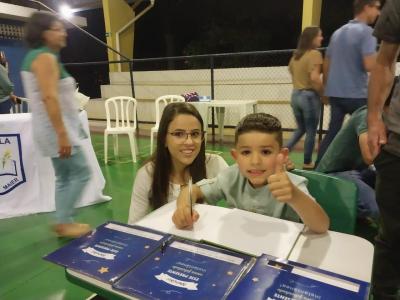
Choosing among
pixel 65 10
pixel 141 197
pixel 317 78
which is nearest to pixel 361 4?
pixel 317 78

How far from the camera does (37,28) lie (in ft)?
5.82

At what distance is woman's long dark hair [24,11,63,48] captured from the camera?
5.82ft

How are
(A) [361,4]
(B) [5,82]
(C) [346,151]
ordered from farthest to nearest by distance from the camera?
(B) [5,82], (A) [361,4], (C) [346,151]

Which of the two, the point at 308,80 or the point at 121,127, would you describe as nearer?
the point at 308,80

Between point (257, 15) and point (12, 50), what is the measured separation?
18.1ft

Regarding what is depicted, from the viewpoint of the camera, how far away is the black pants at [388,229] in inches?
40.9

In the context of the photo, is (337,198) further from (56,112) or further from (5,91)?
(5,91)

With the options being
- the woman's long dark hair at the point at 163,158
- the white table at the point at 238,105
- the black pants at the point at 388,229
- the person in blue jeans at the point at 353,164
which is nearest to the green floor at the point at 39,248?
the person in blue jeans at the point at 353,164

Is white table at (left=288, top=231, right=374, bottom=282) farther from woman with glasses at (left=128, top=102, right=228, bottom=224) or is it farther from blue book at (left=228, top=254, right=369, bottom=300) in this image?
woman with glasses at (left=128, top=102, right=228, bottom=224)

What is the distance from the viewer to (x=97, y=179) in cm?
274

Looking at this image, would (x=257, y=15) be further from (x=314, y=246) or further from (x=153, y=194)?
(x=314, y=246)

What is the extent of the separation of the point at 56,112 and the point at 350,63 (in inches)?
84.9

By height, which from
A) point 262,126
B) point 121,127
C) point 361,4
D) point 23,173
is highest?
point 361,4

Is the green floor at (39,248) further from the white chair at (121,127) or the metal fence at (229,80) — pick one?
the metal fence at (229,80)
